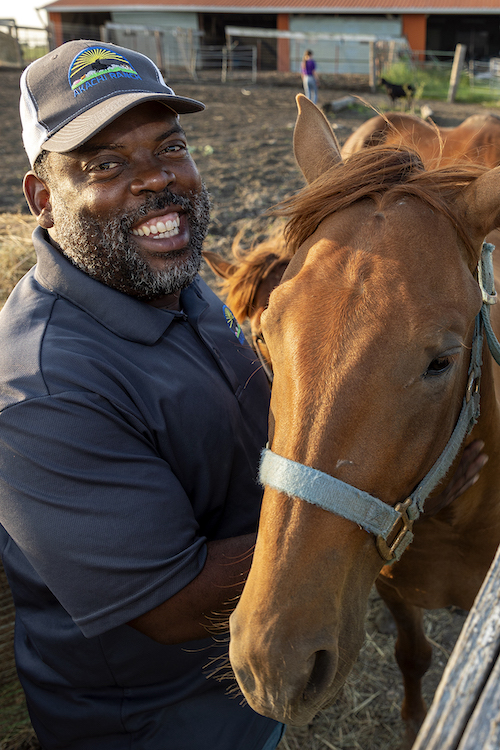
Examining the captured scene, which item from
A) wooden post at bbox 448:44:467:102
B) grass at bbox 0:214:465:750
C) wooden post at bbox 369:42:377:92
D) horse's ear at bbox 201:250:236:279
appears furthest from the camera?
wooden post at bbox 369:42:377:92

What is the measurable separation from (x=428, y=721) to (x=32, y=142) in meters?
2.10

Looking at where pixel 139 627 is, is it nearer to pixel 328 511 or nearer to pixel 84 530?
pixel 84 530

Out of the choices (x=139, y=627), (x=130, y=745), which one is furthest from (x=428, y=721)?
(x=130, y=745)

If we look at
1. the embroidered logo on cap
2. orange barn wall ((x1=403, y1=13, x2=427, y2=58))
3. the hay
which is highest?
orange barn wall ((x1=403, y1=13, x2=427, y2=58))

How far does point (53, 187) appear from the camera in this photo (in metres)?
2.05

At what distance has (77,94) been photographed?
2008 mm

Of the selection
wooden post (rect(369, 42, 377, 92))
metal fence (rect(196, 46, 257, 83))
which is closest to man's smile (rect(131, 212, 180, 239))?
wooden post (rect(369, 42, 377, 92))

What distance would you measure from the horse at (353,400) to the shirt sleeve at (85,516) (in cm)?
40

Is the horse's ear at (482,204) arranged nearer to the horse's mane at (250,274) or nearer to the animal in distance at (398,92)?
the horse's mane at (250,274)

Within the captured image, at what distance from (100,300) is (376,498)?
1.16 metres

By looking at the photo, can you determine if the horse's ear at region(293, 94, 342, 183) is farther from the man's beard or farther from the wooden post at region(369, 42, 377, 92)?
the wooden post at region(369, 42, 377, 92)

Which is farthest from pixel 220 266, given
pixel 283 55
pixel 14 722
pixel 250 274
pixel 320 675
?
pixel 283 55

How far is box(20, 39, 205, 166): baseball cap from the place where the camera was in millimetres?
1924

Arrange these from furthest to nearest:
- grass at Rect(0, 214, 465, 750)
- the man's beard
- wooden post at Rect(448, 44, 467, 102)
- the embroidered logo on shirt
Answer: wooden post at Rect(448, 44, 467, 102), grass at Rect(0, 214, 465, 750), the embroidered logo on shirt, the man's beard
